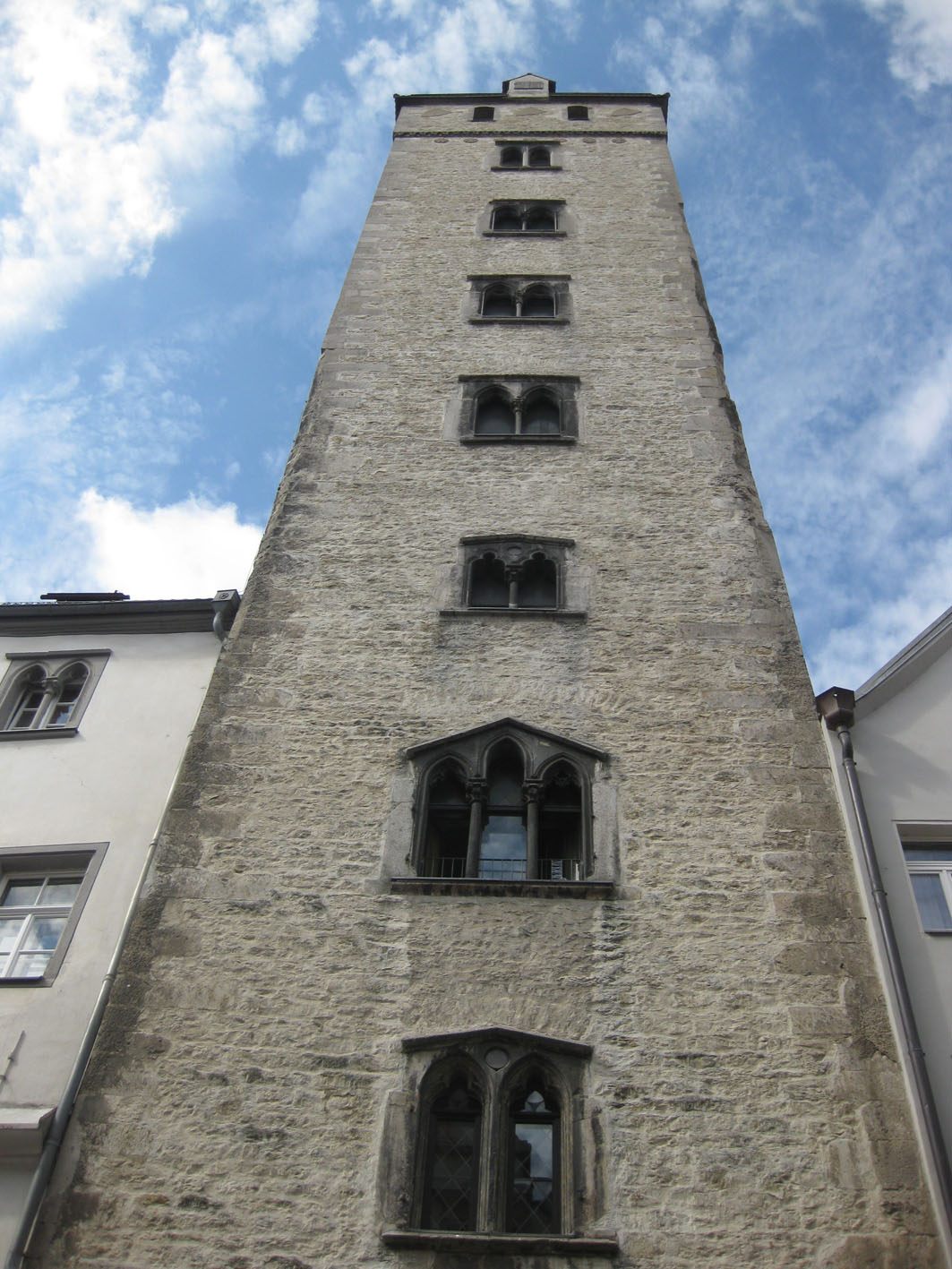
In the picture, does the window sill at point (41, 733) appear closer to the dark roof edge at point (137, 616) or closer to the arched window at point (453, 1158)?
the dark roof edge at point (137, 616)

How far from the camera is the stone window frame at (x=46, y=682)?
1030 centimetres

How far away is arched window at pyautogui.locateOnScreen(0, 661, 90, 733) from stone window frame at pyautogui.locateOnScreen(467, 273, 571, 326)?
6.94m

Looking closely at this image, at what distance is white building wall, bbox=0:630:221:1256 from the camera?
24.5 ft

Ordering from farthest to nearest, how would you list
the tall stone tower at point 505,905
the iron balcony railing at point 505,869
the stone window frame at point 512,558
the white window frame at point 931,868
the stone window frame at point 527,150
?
the stone window frame at point 527,150, the stone window frame at point 512,558, the iron balcony railing at point 505,869, the white window frame at point 931,868, the tall stone tower at point 505,905

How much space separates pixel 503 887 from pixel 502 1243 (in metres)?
2.35

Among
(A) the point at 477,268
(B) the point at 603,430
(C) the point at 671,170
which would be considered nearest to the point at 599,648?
(B) the point at 603,430

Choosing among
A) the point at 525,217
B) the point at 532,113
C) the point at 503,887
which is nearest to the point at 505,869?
the point at 503,887

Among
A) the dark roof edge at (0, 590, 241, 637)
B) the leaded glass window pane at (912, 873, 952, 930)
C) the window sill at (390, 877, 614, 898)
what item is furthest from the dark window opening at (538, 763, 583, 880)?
the dark roof edge at (0, 590, 241, 637)

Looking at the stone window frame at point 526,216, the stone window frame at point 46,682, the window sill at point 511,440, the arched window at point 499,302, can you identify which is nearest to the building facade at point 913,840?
the window sill at point 511,440

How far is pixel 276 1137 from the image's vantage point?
6.92 metres

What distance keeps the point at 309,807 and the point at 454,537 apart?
3.60 meters

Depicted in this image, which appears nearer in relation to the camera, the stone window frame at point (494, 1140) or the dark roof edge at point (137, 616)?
the stone window frame at point (494, 1140)

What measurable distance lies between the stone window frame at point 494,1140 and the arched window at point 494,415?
734cm

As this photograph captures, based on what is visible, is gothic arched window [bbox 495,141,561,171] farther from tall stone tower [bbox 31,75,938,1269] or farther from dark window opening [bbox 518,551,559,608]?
dark window opening [bbox 518,551,559,608]
